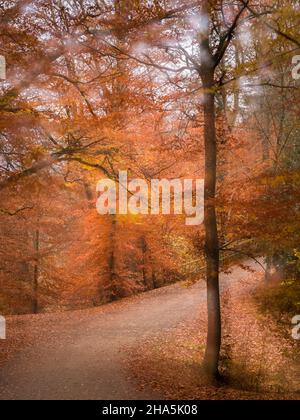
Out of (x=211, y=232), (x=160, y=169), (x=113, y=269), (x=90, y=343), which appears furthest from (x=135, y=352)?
(x=113, y=269)

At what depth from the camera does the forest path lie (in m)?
8.83

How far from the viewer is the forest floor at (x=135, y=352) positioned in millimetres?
8914

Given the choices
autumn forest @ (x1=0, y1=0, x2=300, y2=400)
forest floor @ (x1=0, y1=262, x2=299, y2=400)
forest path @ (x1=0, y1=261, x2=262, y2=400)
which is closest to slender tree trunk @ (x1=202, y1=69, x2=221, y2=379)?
A: autumn forest @ (x1=0, y1=0, x2=300, y2=400)

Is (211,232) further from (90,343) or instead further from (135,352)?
(90,343)

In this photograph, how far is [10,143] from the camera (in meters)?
12.1


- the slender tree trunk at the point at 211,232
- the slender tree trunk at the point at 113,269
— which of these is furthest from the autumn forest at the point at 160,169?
the slender tree trunk at the point at 113,269

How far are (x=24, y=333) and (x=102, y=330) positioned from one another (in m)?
2.68

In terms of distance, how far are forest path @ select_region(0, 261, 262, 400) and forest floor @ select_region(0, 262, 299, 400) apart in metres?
0.02

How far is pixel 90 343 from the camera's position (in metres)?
12.9

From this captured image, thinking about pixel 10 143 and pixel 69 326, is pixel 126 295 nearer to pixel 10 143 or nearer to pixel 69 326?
pixel 69 326

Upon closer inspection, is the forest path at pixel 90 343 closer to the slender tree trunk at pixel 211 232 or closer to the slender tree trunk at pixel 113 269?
the slender tree trunk at pixel 113 269

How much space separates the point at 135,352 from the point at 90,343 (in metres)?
1.67

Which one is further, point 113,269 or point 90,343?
point 113,269

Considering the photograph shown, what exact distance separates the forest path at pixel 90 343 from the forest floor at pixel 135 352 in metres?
0.02
